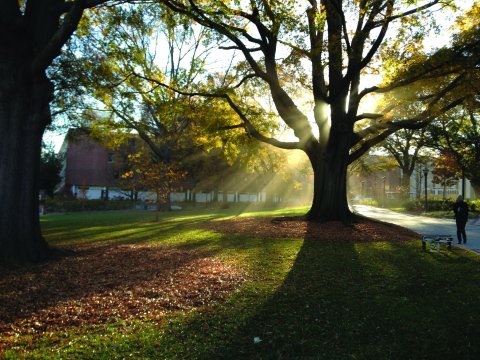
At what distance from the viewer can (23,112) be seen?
8938mm

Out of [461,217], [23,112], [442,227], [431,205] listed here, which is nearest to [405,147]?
[431,205]

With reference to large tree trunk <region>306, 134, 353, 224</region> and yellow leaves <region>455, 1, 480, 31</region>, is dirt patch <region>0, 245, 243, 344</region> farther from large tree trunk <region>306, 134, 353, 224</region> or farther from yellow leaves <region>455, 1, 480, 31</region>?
yellow leaves <region>455, 1, 480, 31</region>

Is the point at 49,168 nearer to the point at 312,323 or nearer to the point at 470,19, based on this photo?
the point at 470,19

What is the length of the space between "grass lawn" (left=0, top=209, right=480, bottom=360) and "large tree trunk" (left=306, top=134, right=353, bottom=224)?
26.8ft

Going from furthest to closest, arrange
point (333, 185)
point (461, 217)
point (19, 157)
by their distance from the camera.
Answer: point (333, 185) → point (461, 217) → point (19, 157)

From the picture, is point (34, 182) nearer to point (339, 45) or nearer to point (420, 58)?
point (339, 45)

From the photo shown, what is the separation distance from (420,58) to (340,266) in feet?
32.6

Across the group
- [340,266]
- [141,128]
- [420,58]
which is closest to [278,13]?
[420,58]

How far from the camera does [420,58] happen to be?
14539 millimetres

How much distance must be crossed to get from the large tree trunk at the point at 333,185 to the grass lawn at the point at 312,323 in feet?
26.8

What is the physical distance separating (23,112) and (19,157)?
1048mm

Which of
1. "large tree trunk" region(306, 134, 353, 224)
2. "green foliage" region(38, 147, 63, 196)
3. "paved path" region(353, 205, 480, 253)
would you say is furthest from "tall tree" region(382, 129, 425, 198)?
"green foliage" region(38, 147, 63, 196)

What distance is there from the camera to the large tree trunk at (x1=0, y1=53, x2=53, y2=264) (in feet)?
28.5

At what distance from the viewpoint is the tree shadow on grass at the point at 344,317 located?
428cm
